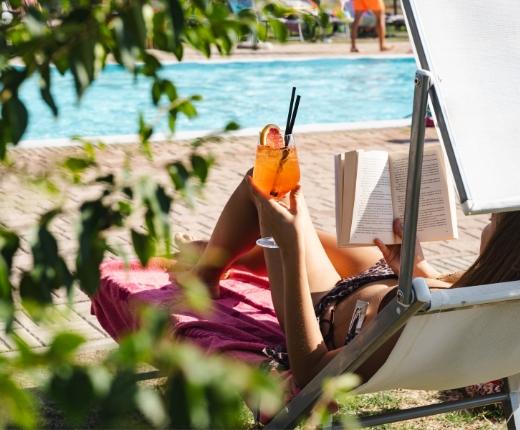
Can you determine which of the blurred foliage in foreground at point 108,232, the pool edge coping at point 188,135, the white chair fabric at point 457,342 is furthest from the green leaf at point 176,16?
the pool edge coping at point 188,135

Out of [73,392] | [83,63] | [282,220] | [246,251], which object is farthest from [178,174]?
[246,251]

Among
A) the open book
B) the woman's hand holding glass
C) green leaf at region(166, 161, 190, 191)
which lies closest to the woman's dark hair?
the open book

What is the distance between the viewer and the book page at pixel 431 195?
2.73 m

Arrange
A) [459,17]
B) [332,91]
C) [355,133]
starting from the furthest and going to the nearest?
[332,91] < [355,133] < [459,17]

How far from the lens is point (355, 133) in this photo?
9.09 metres

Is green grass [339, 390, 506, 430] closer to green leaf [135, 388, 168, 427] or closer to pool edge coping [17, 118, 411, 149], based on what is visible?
green leaf [135, 388, 168, 427]

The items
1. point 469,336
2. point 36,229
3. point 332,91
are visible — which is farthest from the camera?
point 332,91

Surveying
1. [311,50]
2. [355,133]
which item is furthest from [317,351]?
[311,50]

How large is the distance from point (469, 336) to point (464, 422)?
43.1 inches

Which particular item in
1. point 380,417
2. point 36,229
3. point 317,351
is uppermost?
point 36,229

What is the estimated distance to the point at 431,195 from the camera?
109 inches

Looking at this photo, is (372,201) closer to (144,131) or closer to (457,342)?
(457,342)

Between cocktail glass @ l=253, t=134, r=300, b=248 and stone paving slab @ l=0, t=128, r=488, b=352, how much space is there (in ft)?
1.45

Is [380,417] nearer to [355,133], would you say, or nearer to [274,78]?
[355,133]
